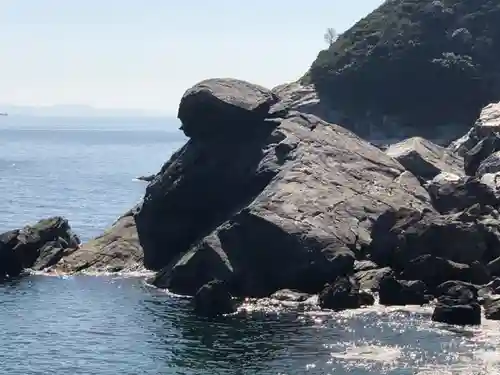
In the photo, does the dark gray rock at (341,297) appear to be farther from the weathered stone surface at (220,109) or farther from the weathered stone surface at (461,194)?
the weathered stone surface at (220,109)

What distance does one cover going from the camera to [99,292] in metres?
78.9

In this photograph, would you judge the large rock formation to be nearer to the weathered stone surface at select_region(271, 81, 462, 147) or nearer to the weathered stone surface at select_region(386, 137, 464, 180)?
the weathered stone surface at select_region(386, 137, 464, 180)

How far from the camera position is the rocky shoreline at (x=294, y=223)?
72438 mm

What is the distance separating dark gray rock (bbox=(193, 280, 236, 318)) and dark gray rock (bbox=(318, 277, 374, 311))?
7.16 meters

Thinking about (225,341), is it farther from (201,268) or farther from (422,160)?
(422,160)

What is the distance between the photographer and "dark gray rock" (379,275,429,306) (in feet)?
228

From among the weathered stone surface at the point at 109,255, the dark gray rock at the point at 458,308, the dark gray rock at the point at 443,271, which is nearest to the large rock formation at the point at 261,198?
the weathered stone surface at the point at 109,255

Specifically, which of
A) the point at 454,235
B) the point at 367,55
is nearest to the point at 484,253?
the point at 454,235

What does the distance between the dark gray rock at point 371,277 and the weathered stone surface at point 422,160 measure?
2364cm

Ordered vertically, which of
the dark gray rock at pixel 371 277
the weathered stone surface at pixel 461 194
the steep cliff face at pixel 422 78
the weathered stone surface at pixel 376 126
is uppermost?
the steep cliff face at pixel 422 78

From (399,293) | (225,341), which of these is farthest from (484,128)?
(225,341)

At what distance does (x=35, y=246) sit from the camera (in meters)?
92.8

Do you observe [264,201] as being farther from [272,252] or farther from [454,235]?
[454,235]

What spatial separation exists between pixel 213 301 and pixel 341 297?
9780 millimetres
